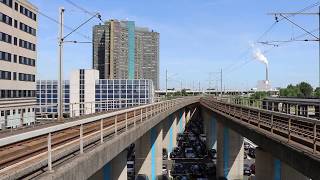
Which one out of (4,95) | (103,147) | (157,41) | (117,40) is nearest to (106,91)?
(157,41)

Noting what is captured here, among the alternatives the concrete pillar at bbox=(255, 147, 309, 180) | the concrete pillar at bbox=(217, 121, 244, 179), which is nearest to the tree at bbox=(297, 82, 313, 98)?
the concrete pillar at bbox=(217, 121, 244, 179)

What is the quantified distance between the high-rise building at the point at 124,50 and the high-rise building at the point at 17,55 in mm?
10113

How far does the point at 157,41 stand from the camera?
437 ft

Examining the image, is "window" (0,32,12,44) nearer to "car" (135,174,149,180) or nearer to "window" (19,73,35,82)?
"window" (19,73,35,82)

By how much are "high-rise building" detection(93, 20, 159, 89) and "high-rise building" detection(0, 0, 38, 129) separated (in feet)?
33.2

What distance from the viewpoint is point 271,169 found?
28.6 metres

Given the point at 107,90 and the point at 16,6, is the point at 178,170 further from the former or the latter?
the point at 107,90

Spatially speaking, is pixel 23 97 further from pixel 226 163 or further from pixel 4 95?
pixel 226 163

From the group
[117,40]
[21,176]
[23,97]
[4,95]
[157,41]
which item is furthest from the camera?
[157,41]

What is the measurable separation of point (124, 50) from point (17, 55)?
25103 millimetres

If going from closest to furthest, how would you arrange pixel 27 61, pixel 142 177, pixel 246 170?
pixel 142 177 < pixel 246 170 < pixel 27 61

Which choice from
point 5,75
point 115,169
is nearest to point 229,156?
point 5,75

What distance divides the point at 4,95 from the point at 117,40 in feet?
85.3

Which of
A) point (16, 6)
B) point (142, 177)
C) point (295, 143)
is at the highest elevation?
point (16, 6)
